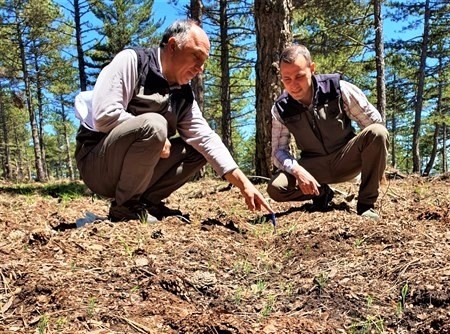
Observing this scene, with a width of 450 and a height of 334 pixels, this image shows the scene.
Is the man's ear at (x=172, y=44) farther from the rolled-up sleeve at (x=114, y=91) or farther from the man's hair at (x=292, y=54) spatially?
the man's hair at (x=292, y=54)

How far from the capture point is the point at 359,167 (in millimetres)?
3486

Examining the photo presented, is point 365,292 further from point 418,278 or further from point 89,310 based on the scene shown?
point 89,310

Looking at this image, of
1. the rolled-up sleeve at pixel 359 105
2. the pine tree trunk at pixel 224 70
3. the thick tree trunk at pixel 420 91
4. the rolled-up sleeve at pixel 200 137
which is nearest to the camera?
the rolled-up sleeve at pixel 200 137

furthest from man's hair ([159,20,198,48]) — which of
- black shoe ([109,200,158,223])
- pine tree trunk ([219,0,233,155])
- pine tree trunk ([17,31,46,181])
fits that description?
pine tree trunk ([17,31,46,181])

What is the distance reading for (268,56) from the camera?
17.0ft

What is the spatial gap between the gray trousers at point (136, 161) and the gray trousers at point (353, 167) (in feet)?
2.61

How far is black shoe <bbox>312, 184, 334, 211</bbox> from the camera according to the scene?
140 inches

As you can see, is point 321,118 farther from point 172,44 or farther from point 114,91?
point 114,91

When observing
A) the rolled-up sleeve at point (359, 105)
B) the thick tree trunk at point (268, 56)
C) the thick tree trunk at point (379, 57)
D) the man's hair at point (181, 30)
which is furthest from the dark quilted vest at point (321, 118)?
the thick tree trunk at point (379, 57)

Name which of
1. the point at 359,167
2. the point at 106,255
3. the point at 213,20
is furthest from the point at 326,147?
the point at 213,20

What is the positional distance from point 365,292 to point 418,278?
23 centimetres

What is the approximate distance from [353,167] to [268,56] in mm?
2243

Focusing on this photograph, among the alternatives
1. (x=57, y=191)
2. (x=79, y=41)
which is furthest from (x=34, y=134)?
(x=57, y=191)

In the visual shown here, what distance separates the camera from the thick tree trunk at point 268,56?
5.13 m
